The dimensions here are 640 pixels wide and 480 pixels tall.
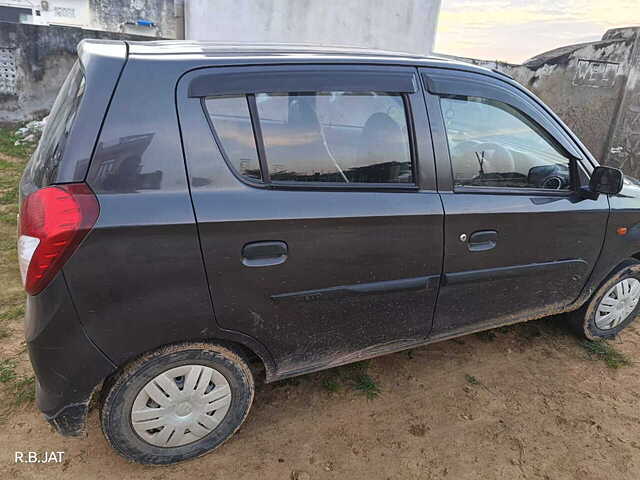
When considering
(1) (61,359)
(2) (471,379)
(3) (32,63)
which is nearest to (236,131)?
(1) (61,359)

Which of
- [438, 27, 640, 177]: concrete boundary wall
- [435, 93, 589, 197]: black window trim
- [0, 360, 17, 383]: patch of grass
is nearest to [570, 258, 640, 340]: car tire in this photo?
[435, 93, 589, 197]: black window trim

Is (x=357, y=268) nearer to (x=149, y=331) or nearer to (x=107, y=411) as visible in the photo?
(x=149, y=331)

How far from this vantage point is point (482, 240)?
2377mm

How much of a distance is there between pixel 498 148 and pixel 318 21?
314 inches

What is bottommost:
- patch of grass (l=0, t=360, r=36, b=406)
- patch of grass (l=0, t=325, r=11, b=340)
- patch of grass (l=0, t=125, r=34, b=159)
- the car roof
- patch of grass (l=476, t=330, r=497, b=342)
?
patch of grass (l=476, t=330, r=497, b=342)

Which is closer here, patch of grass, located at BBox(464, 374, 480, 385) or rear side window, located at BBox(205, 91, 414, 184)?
rear side window, located at BBox(205, 91, 414, 184)

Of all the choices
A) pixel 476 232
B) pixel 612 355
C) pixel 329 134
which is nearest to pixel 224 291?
pixel 329 134

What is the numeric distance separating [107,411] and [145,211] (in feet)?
2.89

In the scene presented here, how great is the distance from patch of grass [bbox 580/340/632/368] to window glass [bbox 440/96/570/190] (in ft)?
4.32

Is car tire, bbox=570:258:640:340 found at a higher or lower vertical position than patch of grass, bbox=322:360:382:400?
higher

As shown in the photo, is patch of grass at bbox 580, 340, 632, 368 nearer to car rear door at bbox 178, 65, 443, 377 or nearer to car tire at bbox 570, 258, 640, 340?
car tire at bbox 570, 258, 640, 340

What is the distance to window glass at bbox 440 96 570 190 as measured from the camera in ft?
7.63

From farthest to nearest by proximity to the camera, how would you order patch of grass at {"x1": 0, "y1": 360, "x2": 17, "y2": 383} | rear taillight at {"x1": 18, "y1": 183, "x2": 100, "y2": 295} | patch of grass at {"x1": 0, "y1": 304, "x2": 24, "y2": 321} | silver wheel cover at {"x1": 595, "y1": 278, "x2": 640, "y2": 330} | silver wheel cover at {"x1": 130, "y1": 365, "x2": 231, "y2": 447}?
silver wheel cover at {"x1": 595, "y1": 278, "x2": 640, "y2": 330}
patch of grass at {"x1": 0, "y1": 304, "x2": 24, "y2": 321}
patch of grass at {"x1": 0, "y1": 360, "x2": 17, "y2": 383}
silver wheel cover at {"x1": 130, "y1": 365, "x2": 231, "y2": 447}
rear taillight at {"x1": 18, "y1": 183, "x2": 100, "y2": 295}

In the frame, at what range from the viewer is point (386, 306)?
2.28 m
